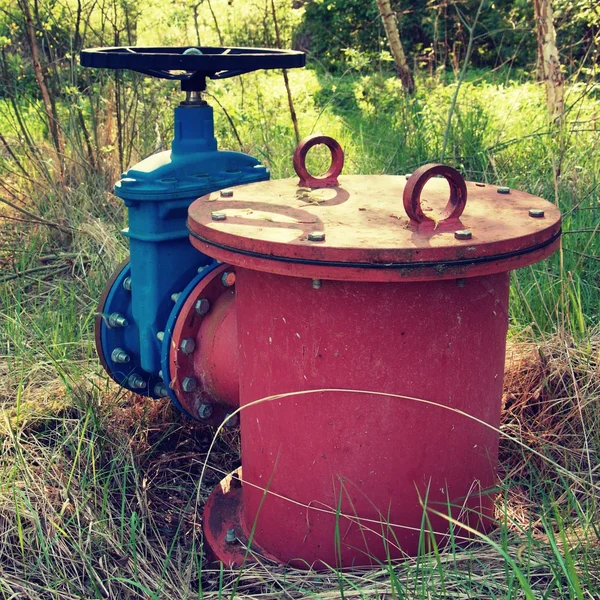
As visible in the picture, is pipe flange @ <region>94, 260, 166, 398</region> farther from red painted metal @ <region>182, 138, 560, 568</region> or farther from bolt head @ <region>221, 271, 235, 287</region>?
red painted metal @ <region>182, 138, 560, 568</region>

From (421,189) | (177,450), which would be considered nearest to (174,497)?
(177,450)

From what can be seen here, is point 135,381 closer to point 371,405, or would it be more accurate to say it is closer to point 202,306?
point 202,306

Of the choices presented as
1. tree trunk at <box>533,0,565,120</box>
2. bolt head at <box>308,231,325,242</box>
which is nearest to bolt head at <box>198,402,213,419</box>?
bolt head at <box>308,231,325,242</box>

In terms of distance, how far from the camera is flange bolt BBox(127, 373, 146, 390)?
231 centimetres

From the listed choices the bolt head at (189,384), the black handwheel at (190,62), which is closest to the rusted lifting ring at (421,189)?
the black handwheel at (190,62)

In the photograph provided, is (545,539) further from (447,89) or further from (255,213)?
(447,89)

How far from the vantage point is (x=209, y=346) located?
6.61 feet

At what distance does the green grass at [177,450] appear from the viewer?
163cm

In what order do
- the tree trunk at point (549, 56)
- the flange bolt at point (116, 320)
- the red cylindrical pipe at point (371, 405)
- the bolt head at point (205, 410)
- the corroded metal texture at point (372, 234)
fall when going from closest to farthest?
the corroded metal texture at point (372, 234) → the red cylindrical pipe at point (371, 405) → the bolt head at point (205, 410) → the flange bolt at point (116, 320) → the tree trunk at point (549, 56)

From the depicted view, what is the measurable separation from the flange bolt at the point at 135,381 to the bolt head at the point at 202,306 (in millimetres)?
406

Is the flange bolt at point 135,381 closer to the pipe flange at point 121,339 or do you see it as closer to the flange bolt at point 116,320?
the pipe flange at point 121,339

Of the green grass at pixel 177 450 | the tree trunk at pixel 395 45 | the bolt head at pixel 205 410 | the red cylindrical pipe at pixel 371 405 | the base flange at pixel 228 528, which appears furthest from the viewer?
the tree trunk at pixel 395 45

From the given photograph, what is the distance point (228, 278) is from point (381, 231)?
647 millimetres

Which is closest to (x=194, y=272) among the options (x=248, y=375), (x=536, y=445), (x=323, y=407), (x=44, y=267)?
(x=248, y=375)
